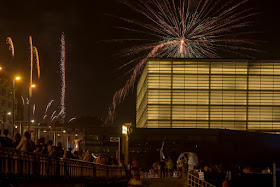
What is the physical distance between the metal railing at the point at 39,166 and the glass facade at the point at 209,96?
5003 cm

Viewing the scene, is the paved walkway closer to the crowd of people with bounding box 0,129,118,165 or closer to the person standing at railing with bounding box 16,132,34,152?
the crowd of people with bounding box 0,129,118,165

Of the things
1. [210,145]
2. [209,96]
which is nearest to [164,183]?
[210,145]

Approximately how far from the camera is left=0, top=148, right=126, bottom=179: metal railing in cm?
1157

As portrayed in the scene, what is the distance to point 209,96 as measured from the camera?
70125 mm

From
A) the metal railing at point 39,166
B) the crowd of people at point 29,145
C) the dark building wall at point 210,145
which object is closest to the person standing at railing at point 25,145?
the crowd of people at point 29,145

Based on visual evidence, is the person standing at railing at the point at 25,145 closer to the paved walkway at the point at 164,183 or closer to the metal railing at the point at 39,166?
the metal railing at the point at 39,166

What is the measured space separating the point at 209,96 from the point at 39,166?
5763cm

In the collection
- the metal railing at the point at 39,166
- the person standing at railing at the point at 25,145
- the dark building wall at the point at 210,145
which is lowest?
the dark building wall at the point at 210,145

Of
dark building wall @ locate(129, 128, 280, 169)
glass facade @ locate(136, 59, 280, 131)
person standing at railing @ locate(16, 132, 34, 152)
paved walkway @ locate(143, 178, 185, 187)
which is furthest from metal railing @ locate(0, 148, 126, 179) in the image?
glass facade @ locate(136, 59, 280, 131)

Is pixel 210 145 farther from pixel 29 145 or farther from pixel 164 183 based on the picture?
pixel 29 145

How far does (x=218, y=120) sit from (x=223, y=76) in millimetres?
5596

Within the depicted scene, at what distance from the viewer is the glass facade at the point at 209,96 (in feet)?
230

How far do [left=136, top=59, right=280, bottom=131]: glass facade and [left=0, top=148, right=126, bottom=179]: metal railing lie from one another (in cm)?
5003

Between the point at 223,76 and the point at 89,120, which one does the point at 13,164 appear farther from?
the point at 89,120
